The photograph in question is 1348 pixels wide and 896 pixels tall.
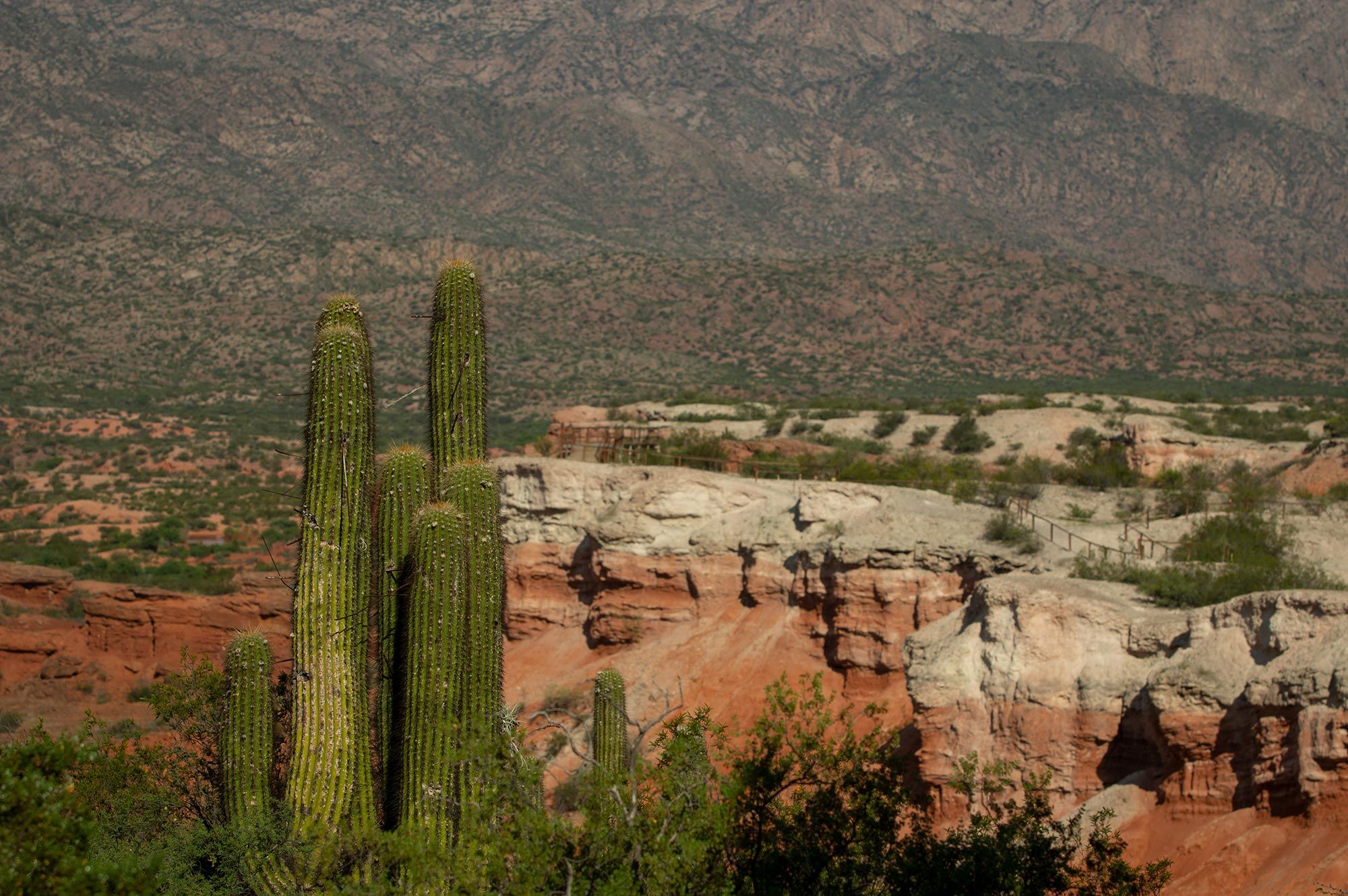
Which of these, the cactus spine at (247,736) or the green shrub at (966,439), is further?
the green shrub at (966,439)

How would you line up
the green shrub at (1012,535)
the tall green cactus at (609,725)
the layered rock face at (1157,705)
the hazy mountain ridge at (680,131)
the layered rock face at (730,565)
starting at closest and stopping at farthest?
the layered rock face at (1157,705)
the tall green cactus at (609,725)
the green shrub at (1012,535)
the layered rock face at (730,565)
the hazy mountain ridge at (680,131)

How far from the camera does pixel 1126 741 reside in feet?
55.7

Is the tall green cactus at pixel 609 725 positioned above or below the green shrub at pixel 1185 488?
below

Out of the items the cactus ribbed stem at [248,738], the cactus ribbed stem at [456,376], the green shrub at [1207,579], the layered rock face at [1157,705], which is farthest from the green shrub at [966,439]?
the cactus ribbed stem at [248,738]

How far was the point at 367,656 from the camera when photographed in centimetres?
1297

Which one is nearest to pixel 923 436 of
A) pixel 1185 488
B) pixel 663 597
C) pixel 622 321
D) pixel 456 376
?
pixel 1185 488

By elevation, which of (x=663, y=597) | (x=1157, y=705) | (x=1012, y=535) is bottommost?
(x=663, y=597)

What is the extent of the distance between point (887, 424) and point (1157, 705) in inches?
1159

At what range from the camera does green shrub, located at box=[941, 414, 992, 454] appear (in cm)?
4194

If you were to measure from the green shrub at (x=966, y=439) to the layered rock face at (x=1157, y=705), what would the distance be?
880 inches

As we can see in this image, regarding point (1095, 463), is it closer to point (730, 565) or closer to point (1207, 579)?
point (730, 565)

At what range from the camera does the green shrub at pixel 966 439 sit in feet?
138

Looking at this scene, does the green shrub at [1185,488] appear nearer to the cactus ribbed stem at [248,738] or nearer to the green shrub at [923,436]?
the green shrub at [923,436]

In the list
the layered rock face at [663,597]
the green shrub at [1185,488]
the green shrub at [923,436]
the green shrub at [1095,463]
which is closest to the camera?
the layered rock face at [663,597]
